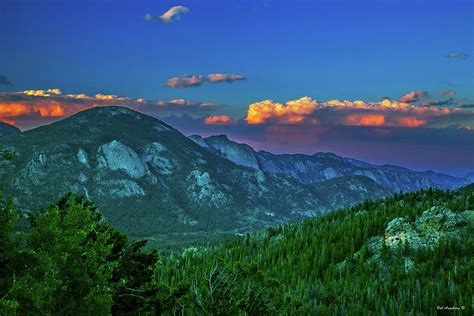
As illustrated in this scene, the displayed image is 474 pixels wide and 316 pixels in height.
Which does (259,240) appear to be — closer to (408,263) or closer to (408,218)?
(408,218)

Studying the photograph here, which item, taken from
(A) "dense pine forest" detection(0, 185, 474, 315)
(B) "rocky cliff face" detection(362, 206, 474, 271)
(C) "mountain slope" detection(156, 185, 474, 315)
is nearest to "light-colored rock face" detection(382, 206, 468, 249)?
(B) "rocky cliff face" detection(362, 206, 474, 271)

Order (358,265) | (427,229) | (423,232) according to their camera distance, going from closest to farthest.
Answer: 1. (358,265)
2. (423,232)
3. (427,229)

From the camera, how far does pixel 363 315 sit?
Result: 5394cm

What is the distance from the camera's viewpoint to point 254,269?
2714cm

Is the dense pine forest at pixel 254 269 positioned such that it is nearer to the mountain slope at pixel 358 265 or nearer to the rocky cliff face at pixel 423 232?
the mountain slope at pixel 358 265

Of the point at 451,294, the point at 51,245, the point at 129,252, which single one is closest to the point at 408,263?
the point at 451,294

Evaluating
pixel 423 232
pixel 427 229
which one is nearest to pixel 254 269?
pixel 423 232

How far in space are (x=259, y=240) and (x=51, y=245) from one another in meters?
132

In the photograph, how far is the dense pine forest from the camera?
19031 millimetres

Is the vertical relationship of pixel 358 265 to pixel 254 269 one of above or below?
below

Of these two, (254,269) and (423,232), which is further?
(423,232)

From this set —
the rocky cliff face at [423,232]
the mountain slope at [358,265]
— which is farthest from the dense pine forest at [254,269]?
the rocky cliff face at [423,232]

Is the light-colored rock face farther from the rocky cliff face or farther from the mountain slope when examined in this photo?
the mountain slope

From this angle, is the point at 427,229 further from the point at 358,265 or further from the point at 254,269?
the point at 254,269
